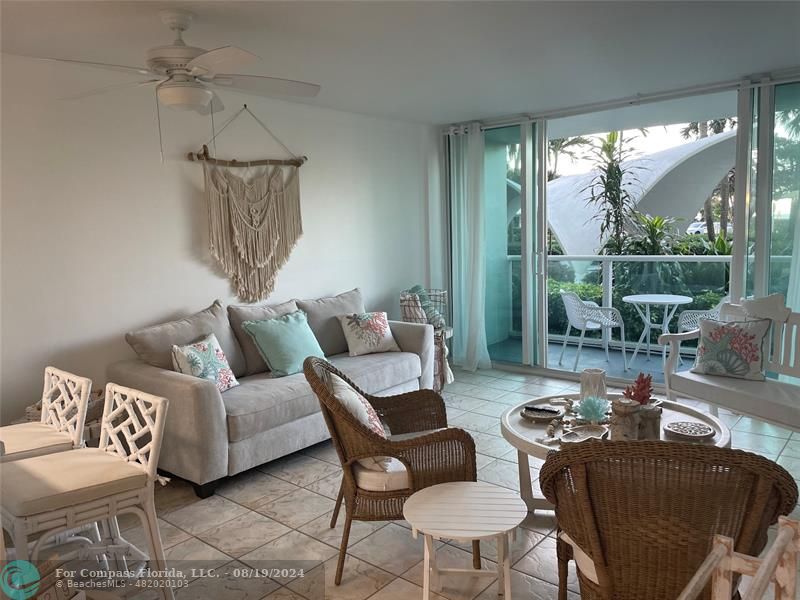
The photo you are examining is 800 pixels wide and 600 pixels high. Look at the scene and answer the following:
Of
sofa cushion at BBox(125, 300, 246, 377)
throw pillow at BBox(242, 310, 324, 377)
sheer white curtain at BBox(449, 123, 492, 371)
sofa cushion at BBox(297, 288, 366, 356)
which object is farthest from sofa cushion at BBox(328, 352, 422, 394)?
sheer white curtain at BBox(449, 123, 492, 371)

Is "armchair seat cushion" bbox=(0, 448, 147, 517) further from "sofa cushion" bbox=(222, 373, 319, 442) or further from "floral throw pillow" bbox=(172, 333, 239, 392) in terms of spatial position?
"floral throw pillow" bbox=(172, 333, 239, 392)

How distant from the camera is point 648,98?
15.0ft

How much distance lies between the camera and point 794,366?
11.9 ft

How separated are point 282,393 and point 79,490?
154 centimetres

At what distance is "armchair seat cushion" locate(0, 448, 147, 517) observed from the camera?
197 cm

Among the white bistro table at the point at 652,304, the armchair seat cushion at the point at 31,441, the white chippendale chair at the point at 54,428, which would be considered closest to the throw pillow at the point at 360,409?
the white chippendale chair at the point at 54,428

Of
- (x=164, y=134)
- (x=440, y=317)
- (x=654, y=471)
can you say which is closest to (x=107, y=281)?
(x=164, y=134)

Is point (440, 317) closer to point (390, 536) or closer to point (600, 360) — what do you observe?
point (600, 360)

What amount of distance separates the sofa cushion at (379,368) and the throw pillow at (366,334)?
0.20 ft

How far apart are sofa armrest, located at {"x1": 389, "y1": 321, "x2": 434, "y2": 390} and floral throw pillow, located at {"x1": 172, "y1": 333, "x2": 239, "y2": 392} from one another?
4.70ft

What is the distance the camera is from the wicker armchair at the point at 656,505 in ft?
4.81

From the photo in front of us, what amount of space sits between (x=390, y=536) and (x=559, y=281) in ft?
13.1

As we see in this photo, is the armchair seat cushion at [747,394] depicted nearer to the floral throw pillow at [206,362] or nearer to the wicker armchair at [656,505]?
the wicker armchair at [656,505]

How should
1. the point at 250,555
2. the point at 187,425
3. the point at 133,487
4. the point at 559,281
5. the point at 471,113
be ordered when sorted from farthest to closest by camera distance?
the point at 559,281, the point at 471,113, the point at 187,425, the point at 250,555, the point at 133,487
